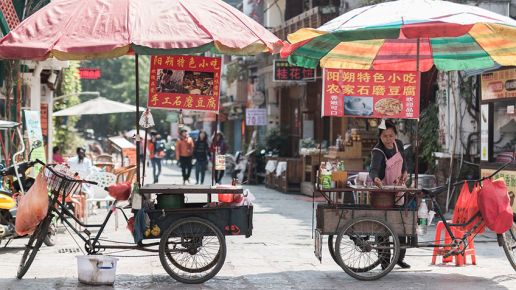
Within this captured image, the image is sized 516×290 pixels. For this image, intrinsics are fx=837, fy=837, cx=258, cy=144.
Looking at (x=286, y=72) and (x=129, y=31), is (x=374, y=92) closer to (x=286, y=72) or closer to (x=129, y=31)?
(x=129, y=31)

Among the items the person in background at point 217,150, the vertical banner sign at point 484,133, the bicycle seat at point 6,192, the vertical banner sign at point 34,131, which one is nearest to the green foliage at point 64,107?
the person in background at point 217,150

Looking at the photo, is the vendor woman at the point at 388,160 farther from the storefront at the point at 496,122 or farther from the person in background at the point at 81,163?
the person in background at the point at 81,163

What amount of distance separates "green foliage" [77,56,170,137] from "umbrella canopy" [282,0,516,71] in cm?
5418

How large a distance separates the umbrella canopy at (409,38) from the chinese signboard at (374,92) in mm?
380

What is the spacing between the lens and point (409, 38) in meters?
8.83

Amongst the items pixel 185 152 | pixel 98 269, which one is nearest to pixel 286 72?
pixel 185 152

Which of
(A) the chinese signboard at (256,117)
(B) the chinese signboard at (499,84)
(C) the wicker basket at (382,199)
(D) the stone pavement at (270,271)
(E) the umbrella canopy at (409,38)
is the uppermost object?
(E) the umbrella canopy at (409,38)

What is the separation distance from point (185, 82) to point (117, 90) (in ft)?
205

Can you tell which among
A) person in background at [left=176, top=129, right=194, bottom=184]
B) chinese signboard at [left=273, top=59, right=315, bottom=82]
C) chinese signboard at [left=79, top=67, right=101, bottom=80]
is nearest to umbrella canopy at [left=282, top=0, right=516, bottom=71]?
person in background at [left=176, top=129, right=194, bottom=184]

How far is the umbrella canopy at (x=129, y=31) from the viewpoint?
27.7 ft

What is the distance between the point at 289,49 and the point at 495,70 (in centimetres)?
627

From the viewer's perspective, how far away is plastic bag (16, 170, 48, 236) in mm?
8703

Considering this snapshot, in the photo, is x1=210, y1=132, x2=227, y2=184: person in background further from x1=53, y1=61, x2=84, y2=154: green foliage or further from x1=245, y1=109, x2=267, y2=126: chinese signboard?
x1=53, y1=61, x2=84, y2=154: green foliage

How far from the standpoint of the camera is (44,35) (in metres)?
8.66
